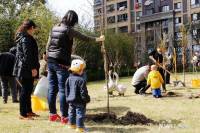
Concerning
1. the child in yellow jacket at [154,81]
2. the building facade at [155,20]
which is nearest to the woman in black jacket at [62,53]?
the child in yellow jacket at [154,81]

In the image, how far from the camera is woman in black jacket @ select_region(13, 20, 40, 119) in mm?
9055

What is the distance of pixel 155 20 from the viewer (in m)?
76.9

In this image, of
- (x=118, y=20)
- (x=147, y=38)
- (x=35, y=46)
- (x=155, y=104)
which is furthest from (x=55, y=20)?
(x=118, y=20)

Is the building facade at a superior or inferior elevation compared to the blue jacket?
superior

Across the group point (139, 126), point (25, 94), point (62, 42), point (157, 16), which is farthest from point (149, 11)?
point (139, 126)

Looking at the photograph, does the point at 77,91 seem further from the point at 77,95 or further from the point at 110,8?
the point at 110,8

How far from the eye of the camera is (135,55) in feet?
204

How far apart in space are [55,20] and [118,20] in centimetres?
5474

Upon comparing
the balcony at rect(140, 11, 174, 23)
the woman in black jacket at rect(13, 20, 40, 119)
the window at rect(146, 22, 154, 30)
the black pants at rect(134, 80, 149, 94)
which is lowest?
the black pants at rect(134, 80, 149, 94)

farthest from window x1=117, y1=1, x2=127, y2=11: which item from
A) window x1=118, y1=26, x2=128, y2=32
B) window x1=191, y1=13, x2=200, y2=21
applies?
window x1=191, y1=13, x2=200, y2=21

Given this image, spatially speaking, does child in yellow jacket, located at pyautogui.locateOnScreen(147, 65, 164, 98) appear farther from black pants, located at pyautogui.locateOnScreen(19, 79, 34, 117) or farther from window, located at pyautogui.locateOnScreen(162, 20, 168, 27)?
window, located at pyautogui.locateOnScreen(162, 20, 168, 27)

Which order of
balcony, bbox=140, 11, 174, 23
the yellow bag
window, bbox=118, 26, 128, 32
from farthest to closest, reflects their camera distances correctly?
window, bbox=118, 26, 128, 32
balcony, bbox=140, 11, 174, 23
the yellow bag

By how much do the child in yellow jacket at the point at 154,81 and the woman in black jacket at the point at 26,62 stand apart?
5.83 m

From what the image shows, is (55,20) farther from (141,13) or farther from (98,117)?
(141,13)
